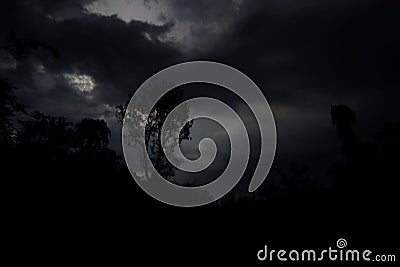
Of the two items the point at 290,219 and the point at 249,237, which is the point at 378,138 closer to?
the point at 290,219

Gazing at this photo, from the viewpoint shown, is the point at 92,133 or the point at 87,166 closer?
the point at 87,166

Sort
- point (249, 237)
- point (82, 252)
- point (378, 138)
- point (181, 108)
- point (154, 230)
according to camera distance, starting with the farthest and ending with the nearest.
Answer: point (181, 108) → point (378, 138) → point (154, 230) → point (249, 237) → point (82, 252)

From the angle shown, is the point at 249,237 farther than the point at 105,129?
No

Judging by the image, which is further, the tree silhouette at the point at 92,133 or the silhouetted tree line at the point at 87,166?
the tree silhouette at the point at 92,133

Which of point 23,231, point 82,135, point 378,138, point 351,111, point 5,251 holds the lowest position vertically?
point 5,251

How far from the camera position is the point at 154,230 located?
1586 centimetres

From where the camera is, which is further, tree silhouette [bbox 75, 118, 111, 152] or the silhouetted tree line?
tree silhouette [bbox 75, 118, 111, 152]

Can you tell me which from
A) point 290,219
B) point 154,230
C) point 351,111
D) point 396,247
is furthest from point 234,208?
point 351,111

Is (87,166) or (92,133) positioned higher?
(92,133)

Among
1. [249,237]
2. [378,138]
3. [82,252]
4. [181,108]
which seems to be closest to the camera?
[82,252]

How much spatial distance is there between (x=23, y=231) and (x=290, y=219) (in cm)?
1246

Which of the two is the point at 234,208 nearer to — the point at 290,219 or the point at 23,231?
the point at 290,219

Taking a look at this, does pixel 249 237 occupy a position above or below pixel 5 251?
above

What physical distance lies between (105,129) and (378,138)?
106 ft
